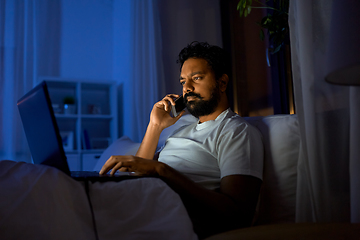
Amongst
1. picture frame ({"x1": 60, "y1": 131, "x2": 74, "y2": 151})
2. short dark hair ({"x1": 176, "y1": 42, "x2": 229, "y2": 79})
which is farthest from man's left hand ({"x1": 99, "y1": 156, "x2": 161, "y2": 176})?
picture frame ({"x1": 60, "y1": 131, "x2": 74, "y2": 151})

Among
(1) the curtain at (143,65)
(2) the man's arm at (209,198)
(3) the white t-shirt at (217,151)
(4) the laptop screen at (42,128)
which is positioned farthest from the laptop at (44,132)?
(1) the curtain at (143,65)

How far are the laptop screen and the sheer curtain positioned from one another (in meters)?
0.77

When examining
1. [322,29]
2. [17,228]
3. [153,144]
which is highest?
[322,29]

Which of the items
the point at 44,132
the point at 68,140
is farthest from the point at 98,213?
the point at 68,140

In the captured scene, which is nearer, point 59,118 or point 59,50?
point 59,118

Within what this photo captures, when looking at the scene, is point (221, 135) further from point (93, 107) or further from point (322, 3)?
point (93, 107)

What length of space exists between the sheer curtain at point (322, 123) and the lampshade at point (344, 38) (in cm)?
19

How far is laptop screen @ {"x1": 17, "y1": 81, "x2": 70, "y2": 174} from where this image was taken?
89cm

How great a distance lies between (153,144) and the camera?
1646 millimetres

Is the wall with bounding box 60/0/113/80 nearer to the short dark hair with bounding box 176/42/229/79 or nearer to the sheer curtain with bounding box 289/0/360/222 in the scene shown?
the short dark hair with bounding box 176/42/229/79

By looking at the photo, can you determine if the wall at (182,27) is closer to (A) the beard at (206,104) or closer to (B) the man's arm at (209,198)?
(A) the beard at (206,104)

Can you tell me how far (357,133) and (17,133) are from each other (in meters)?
2.98

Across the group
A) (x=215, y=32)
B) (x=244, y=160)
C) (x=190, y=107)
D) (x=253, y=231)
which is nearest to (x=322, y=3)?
(x=244, y=160)

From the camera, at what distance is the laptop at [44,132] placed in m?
0.87
